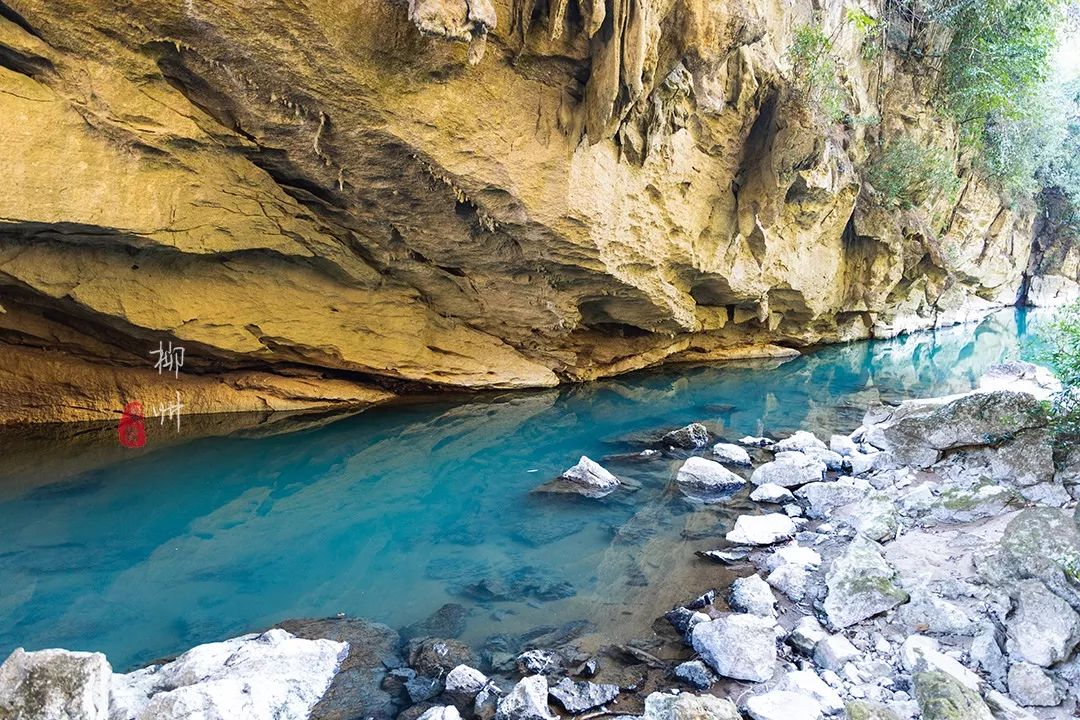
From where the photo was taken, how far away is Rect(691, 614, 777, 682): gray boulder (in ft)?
9.89

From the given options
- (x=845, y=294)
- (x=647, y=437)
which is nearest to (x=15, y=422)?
(x=647, y=437)

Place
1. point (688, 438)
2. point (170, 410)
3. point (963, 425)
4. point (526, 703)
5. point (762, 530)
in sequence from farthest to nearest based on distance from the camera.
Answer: point (170, 410)
point (688, 438)
point (963, 425)
point (762, 530)
point (526, 703)

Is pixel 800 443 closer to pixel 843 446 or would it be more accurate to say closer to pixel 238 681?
pixel 843 446

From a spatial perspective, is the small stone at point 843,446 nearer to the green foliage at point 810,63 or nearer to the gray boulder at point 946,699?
the gray boulder at point 946,699

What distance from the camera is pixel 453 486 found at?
6312mm

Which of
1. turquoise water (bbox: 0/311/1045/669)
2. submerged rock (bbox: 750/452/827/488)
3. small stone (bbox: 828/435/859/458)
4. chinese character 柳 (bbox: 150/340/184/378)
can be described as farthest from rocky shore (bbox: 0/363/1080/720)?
chinese character 柳 (bbox: 150/340/184/378)

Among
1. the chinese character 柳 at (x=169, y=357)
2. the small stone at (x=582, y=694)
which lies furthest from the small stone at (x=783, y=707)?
the chinese character 柳 at (x=169, y=357)

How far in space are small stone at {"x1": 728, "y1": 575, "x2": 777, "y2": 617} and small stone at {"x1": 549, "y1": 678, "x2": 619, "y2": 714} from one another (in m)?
1.12

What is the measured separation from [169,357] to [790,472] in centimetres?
808

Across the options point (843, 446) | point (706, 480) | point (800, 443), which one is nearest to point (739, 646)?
point (706, 480)

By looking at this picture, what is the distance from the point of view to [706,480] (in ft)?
19.4

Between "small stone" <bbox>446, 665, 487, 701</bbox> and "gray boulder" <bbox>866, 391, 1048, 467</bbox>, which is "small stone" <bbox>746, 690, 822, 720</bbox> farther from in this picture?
"gray boulder" <bbox>866, 391, 1048, 467</bbox>

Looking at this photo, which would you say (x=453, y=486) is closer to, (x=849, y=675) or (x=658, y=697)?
(x=658, y=697)

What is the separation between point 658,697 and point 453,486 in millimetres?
3885
